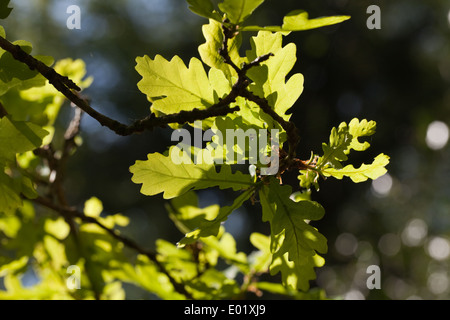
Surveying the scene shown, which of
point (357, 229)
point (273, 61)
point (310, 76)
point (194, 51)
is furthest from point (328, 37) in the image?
point (273, 61)

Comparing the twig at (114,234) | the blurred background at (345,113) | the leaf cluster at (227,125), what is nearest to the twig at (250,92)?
the leaf cluster at (227,125)

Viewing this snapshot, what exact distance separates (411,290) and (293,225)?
2.18 meters

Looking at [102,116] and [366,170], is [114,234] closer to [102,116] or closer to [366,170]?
[102,116]

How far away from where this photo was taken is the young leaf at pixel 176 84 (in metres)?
0.58

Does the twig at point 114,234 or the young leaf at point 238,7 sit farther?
the twig at point 114,234

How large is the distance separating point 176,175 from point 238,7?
0.23m

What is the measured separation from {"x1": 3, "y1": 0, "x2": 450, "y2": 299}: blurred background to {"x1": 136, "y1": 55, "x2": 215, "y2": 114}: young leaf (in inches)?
63.7

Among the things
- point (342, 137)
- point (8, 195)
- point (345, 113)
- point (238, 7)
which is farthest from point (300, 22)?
point (345, 113)

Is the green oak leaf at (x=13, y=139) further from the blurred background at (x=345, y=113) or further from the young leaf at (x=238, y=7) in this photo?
the blurred background at (x=345, y=113)

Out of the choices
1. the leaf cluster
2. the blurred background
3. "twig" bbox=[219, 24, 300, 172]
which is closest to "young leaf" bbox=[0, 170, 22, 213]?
the leaf cluster

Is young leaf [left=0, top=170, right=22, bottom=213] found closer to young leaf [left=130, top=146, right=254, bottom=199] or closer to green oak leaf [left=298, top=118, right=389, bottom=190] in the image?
young leaf [left=130, top=146, right=254, bottom=199]

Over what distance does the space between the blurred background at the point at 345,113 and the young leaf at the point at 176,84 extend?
1.62 meters

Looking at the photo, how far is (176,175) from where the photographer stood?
→ 57 centimetres

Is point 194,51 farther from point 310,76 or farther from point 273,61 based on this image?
point 273,61
